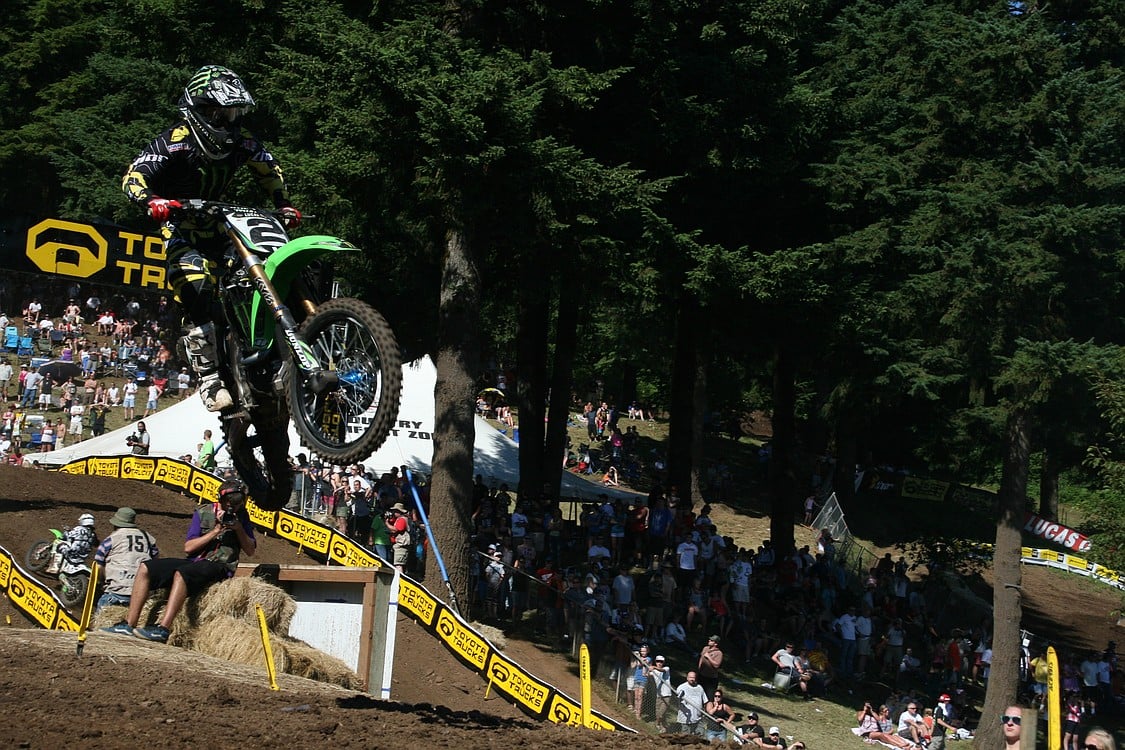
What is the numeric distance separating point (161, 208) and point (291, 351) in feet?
4.93

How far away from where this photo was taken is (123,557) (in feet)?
44.2

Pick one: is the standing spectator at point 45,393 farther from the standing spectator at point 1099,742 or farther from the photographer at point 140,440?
the standing spectator at point 1099,742

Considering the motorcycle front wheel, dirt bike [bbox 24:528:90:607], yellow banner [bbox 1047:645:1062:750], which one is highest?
the motorcycle front wheel

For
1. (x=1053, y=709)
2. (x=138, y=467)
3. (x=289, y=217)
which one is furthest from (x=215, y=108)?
(x=138, y=467)

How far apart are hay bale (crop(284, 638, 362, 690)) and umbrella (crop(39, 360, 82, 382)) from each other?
24006mm

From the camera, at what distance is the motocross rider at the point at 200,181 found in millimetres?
8891

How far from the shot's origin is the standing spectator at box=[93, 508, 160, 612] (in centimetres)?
1349

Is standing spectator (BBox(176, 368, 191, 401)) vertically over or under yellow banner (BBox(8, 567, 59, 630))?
over

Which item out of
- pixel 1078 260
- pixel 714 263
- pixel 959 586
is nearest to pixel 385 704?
pixel 714 263

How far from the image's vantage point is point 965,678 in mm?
29641

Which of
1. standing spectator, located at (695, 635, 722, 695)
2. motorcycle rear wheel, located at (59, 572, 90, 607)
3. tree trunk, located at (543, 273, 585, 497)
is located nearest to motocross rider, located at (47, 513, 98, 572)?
motorcycle rear wheel, located at (59, 572, 90, 607)

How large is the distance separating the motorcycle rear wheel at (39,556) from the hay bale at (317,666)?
5.35 m

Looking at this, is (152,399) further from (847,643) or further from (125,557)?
(125,557)

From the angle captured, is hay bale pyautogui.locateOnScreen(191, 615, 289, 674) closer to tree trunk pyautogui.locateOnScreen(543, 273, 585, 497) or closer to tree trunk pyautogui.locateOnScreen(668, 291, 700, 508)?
tree trunk pyautogui.locateOnScreen(543, 273, 585, 497)
